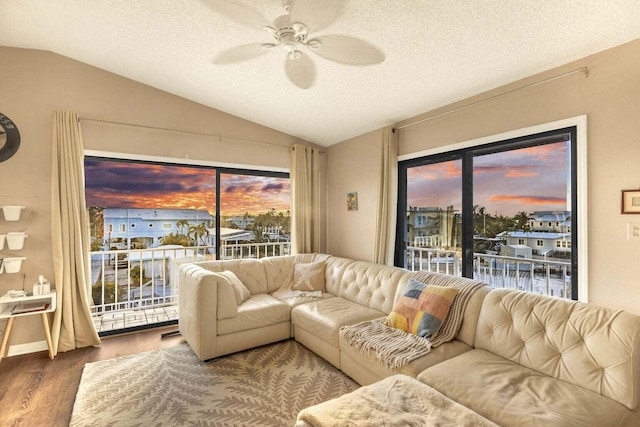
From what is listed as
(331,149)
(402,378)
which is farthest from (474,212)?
(331,149)

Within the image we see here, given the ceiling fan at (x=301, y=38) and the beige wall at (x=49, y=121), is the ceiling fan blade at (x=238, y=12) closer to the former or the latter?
the ceiling fan at (x=301, y=38)

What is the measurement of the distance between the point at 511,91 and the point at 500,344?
6.72 feet

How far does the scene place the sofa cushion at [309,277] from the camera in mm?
3777

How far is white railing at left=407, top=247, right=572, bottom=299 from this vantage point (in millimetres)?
2912

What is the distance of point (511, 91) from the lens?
2643 millimetres

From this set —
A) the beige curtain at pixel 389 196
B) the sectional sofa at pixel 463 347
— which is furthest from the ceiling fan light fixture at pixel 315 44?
the sectional sofa at pixel 463 347

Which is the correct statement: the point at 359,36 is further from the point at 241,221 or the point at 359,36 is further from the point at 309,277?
the point at 241,221

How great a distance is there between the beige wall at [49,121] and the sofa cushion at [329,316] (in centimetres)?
233

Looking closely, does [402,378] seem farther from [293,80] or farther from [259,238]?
[259,238]

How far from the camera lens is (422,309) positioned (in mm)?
2412

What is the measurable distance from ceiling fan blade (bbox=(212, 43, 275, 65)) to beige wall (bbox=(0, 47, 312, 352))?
6.58 feet

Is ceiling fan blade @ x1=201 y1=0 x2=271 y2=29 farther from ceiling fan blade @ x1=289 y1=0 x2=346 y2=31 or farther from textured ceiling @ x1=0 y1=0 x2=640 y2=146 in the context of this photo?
textured ceiling @ x1=0 y1=0 x2=640 y2=146

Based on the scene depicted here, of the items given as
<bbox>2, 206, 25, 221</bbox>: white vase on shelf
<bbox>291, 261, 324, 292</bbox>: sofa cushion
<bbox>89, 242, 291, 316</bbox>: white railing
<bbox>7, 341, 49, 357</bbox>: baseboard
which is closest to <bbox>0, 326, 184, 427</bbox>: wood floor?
<bbox>7, 341, 49, 357</bbox>: baseboard

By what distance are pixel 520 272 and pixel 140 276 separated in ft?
16.1
